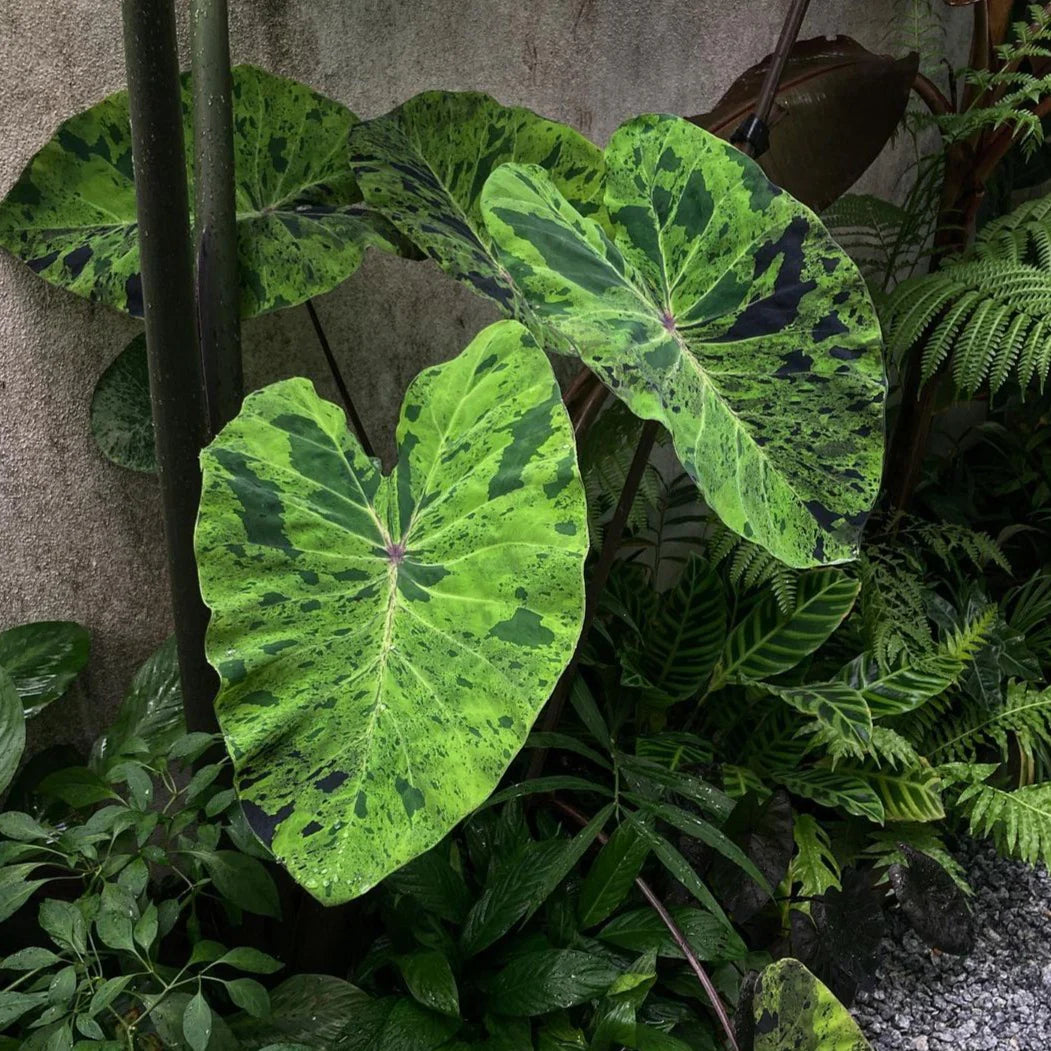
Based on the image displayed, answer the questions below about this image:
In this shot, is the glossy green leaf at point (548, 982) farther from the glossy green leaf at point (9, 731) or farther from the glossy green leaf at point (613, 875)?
the glossy green leaf at point (9, 731)

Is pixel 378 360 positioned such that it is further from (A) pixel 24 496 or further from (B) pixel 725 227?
(B) pixel 725 227

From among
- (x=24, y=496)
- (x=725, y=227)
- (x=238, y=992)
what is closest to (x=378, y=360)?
(x=24, y=496)

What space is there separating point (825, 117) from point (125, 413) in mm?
1035

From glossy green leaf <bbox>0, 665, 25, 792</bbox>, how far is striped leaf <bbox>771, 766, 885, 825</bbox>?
1.03 metres

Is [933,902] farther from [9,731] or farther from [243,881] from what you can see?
[9,731]

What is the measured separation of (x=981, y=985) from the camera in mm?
1408

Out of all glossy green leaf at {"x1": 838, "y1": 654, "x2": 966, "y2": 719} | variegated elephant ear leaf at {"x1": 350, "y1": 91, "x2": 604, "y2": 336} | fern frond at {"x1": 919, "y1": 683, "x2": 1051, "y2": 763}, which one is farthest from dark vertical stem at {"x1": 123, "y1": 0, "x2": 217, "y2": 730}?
fern frond at {"x1": 919, "y1": 683, "x2": 1051, "y2": 763}

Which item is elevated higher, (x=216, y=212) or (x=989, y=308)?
(x=216, y=212)

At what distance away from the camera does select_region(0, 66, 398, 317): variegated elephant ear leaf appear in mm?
1004

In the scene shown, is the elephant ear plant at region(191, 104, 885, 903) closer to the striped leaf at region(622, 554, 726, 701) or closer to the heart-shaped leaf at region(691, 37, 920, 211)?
the heart-shaped leaf at region(691, 37, 920, 211)

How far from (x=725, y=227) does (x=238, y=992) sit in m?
0.81

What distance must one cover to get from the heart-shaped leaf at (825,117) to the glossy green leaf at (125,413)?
831mm

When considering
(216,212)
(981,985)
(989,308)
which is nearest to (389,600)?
(216,212)

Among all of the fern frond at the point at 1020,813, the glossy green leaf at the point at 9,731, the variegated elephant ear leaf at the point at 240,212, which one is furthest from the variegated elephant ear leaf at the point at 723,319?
the fern frond at the point at 1020,813
